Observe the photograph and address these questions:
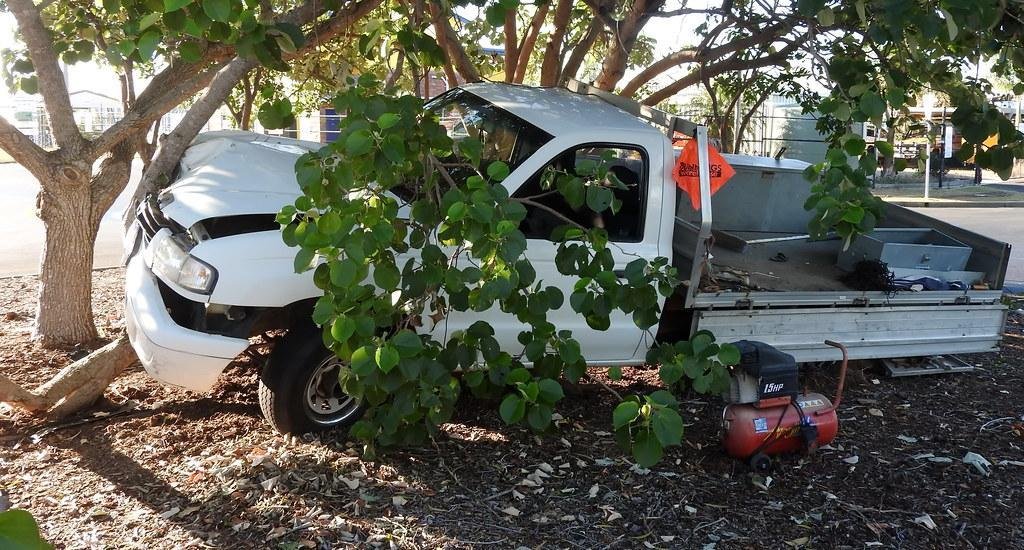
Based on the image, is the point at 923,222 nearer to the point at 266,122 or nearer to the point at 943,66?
the point at 943,66

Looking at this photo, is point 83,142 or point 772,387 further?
point 83,142

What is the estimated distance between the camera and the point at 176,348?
4.32 metres

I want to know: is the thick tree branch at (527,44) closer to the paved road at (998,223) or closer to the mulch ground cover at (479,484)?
the mulch ground cover at (479,484)

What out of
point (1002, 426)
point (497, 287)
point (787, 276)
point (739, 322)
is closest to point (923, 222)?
point (787, 276)

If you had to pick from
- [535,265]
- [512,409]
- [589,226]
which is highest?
[589,226]

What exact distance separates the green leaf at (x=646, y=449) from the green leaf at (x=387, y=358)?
3.31 ft

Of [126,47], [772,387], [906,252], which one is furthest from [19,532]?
[906,252]

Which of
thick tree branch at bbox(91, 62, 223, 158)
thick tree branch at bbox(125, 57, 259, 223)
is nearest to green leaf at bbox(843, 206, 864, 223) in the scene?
thick tree branch at bbox(125, 57, 259, 223)

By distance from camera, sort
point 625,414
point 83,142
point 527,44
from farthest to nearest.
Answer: point 527,44 < point 83,142 < point 625,414

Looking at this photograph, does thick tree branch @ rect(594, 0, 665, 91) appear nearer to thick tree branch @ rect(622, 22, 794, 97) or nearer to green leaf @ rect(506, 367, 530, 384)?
thick tree branch @ rect(622, 22, 794, 97)

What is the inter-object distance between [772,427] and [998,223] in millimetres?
15497

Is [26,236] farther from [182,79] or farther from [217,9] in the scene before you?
[217,9]

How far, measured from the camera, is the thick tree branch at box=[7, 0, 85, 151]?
5598mm

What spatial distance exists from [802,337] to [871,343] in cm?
60
